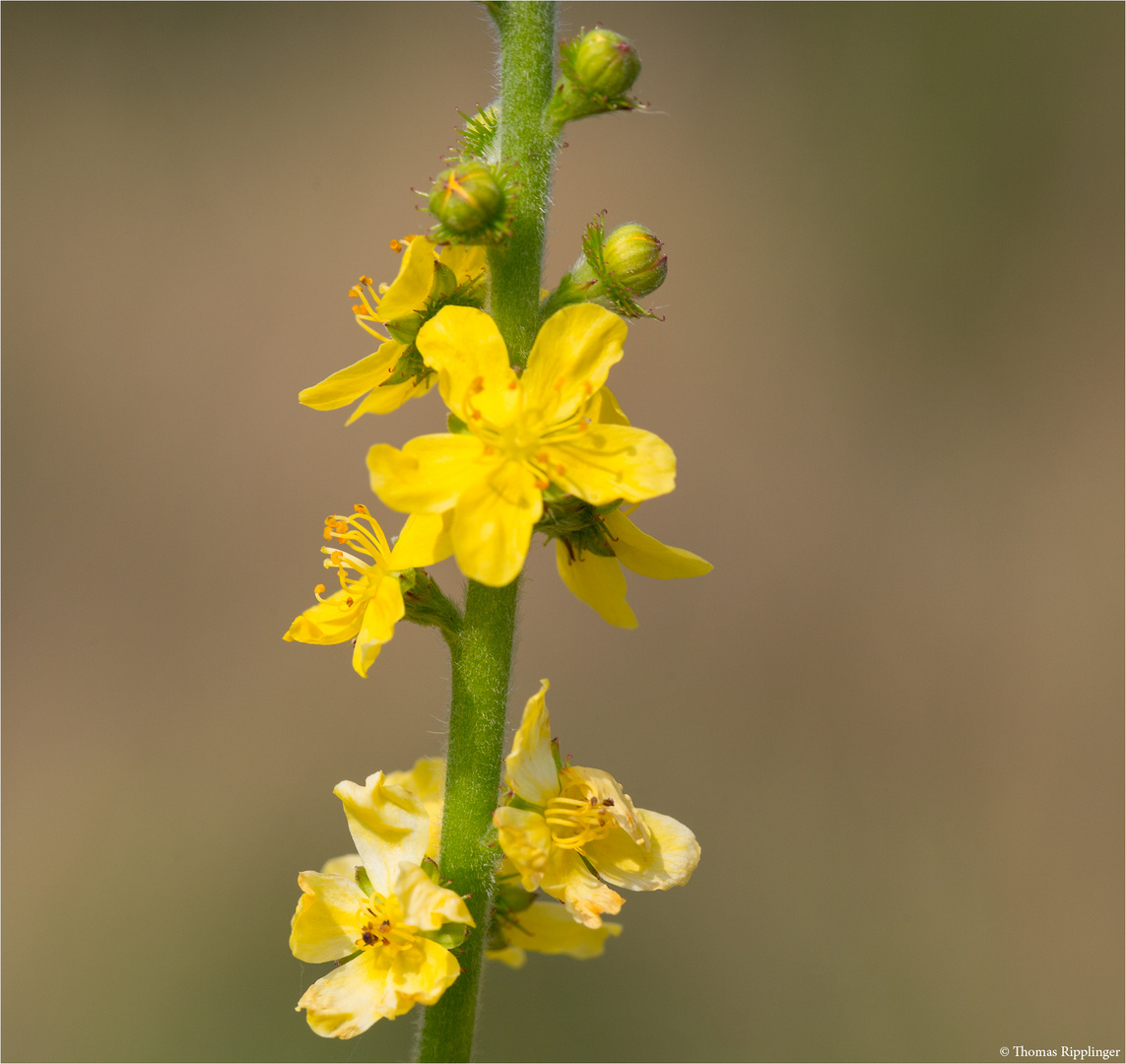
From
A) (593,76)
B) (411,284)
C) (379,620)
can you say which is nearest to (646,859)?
(379,620)

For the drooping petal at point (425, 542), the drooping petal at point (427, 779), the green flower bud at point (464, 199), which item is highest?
the green flower bud at point (464, 199)

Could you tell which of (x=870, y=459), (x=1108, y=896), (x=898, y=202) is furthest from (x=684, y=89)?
(x=1108, y=896)

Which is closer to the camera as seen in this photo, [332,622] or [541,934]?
[332,622]

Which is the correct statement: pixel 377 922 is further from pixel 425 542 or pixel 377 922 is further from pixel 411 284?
pixel 411 284

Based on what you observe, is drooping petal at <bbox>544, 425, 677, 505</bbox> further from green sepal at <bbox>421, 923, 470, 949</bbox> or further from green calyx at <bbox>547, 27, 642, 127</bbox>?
green sepal at <bbox>421, 923, 470, 949</bbox>

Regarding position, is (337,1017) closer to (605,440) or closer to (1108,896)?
(605,440)

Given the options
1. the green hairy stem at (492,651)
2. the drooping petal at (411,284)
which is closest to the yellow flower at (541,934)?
the green hairy stem at (492,651)

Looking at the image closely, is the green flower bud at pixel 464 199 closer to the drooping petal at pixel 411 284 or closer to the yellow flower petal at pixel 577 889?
the drooping petal at pixel 411 284
